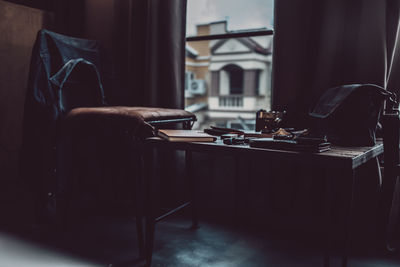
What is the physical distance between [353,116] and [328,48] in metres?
0.53

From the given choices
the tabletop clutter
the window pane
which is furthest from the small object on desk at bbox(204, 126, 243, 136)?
the window pane

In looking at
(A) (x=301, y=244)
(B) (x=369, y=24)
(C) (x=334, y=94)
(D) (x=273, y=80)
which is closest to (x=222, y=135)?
(C) (x=334, y=94)

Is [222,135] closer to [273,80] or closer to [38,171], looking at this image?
[273,80]

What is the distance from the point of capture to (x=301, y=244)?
1657mm

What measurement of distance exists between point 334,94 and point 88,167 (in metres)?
1.64

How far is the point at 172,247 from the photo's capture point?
161 cm

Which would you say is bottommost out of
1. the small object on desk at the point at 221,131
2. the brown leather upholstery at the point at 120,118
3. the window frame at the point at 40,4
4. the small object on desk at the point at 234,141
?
the small object on desk at the point at 234,141

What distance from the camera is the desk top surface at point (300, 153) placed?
37.7 inches

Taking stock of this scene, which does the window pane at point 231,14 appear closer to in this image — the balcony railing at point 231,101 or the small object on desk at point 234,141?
the small object on desk at point 234,141

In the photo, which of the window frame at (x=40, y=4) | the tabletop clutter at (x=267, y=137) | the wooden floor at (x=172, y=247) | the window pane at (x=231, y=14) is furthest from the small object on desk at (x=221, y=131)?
the window frame at (x=40, y=4)

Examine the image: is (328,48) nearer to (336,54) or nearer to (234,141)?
(336,54)

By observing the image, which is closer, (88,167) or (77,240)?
(77,240)

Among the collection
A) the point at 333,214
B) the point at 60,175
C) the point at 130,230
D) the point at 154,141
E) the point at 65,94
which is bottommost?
the point at 130,230

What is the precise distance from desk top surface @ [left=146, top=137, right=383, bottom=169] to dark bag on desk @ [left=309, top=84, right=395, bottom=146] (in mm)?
68
